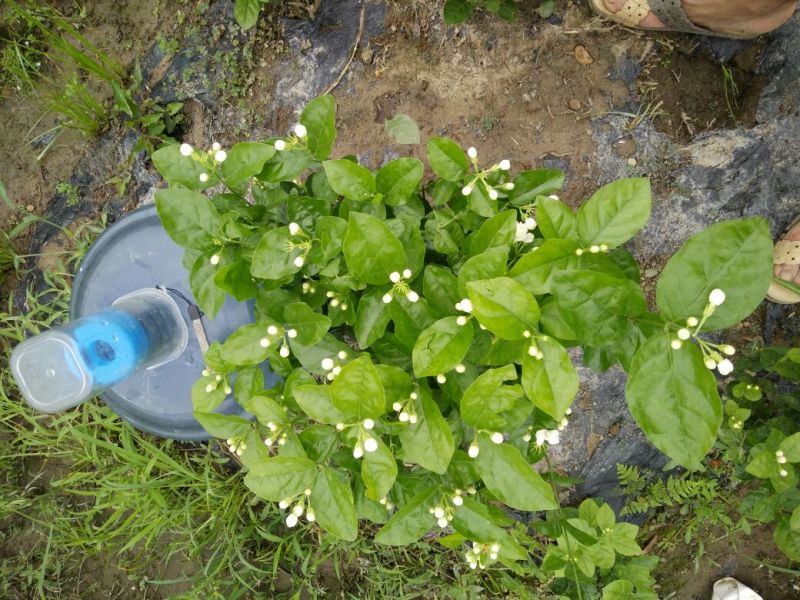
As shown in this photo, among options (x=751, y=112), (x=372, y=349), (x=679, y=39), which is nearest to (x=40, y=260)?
(x=372, y=349)

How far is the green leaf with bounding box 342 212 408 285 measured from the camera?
4.47 feet

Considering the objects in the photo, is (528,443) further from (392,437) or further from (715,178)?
(715,178)

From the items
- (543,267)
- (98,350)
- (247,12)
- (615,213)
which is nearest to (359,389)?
(543,267)

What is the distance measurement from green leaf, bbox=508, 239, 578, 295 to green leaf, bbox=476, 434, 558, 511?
1.39ft

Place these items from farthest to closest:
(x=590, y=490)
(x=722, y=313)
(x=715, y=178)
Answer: (x=590, y=490), (x=715, y=178), (x=722, y=313)

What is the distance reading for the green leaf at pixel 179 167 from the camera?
1.56 metres

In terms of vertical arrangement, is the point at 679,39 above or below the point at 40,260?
above

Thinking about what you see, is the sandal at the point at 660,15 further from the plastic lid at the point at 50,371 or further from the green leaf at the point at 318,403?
the plastic lid at the point at 50,371

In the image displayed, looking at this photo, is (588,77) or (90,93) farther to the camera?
(90,93)

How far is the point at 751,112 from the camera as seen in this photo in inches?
112

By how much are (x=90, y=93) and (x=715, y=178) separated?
348 centimetres

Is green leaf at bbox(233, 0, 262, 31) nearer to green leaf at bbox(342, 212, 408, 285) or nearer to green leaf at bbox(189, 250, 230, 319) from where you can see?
green leaf at bbox(189, 250, 230, 319)

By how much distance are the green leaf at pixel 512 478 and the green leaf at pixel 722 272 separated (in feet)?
1.72

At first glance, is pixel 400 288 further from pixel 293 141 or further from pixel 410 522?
pixel 410 522
